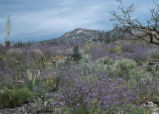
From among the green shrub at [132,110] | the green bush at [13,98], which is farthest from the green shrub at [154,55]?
the green shrub at [132,110]

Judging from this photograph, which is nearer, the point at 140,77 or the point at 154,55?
the point at 140,77

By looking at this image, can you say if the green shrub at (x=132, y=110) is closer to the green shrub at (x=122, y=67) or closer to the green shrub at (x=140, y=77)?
the green shrub at (x=140, y=77)

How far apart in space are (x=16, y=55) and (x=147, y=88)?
10.5 meters

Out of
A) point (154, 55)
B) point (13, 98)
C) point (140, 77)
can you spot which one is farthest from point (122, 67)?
point (13, 98)

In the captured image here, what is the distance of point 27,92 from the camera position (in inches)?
232

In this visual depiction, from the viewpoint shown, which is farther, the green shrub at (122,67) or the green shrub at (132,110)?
the green shrub at (122,67)

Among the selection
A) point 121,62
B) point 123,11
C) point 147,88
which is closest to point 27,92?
point 147,88

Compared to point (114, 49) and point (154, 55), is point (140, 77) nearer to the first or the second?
point (154, 55)

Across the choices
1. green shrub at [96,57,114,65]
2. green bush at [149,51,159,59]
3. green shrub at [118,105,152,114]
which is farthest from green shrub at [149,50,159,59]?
green shrub at [118,105,152,114]

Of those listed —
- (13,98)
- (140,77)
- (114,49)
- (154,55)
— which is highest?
(114,49)

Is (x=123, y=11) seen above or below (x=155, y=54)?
above

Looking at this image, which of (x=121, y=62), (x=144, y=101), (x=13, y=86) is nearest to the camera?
(x=144, y=101)

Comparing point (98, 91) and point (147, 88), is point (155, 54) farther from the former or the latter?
point (98, 91)

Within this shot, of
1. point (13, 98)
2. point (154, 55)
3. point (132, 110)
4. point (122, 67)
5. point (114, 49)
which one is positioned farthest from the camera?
point (114, 49)
